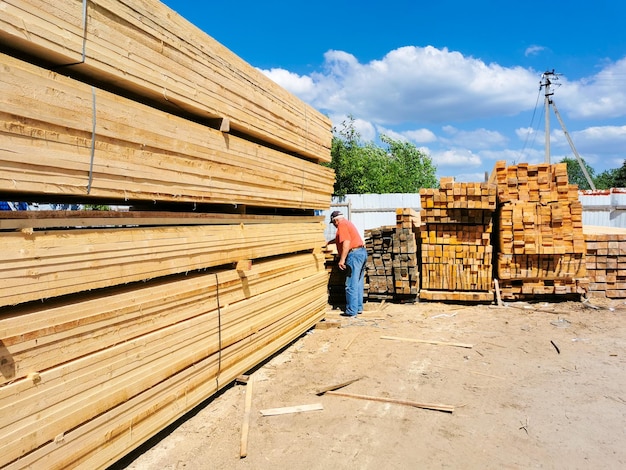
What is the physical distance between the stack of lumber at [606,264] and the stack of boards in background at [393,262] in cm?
349

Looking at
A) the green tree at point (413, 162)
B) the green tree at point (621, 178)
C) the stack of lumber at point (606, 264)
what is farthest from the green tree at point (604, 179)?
the stack of lumber at point (606, 264)

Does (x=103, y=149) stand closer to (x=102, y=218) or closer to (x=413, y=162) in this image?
(x=102, y=218)

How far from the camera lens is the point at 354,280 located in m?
8.16

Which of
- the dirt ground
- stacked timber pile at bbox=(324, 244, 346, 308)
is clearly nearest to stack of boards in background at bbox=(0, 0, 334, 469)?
the dirt ground

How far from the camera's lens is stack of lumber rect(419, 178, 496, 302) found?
8.49 metres

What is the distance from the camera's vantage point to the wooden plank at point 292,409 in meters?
3.87

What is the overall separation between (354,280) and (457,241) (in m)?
2.37

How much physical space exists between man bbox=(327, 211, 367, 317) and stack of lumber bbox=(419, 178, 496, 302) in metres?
1.60

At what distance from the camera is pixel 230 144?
4.15m

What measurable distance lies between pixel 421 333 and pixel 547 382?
230cm

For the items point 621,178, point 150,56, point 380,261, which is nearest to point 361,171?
point 380,261

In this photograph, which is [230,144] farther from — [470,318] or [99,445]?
[470,318]

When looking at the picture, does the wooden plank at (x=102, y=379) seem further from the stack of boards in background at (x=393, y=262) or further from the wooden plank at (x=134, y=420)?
the stack of boards in background at (x=393, y=262)

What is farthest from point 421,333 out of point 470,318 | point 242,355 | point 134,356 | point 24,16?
point 24,16
